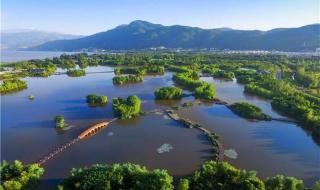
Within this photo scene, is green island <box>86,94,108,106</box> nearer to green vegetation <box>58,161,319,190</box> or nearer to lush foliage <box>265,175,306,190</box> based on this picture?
green vegetation <box>58,161,319,190</box>

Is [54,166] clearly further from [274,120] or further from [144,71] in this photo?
[144,71]

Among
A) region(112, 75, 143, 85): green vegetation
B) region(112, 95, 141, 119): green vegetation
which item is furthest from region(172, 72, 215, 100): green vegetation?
region(112, 95, 141, 119): green vegetation

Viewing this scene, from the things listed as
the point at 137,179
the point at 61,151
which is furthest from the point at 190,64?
the point at 137,179

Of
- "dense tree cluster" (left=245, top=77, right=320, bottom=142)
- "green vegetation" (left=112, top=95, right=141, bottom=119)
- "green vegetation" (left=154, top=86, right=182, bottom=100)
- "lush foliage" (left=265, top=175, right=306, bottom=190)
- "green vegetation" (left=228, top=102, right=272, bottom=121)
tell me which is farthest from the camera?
"green vegetation" (left=154, top=86, right=182, bottom=100)

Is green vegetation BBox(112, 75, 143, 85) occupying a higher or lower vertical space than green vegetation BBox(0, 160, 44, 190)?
higher

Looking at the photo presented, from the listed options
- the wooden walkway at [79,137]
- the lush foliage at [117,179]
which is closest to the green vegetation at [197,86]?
the wooden walkway at [79,137]

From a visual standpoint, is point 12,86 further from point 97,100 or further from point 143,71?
point 143,71
